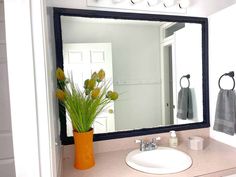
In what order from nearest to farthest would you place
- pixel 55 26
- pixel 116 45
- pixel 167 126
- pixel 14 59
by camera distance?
1. pixel 14 59
2. pixel 55 26
3. pixel 116 45
4. pixel 167 126

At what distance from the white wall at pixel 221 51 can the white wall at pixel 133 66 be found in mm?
448

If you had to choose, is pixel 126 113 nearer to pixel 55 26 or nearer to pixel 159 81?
pixel 159 81

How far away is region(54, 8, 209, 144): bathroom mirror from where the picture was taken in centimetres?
135

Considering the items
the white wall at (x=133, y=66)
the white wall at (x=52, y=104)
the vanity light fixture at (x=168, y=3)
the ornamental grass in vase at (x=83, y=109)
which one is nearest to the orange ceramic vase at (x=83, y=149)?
the ornamental grass in vase at (x=83, y=109)

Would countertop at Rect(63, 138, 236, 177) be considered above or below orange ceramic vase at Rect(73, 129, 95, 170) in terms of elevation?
below

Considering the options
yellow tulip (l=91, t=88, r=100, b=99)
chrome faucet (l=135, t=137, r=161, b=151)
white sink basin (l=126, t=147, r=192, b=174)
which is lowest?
white sink basin (l=126, t=147, r=192, b=174)

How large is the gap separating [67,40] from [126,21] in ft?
1.44

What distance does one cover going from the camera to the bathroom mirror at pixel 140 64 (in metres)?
1.35

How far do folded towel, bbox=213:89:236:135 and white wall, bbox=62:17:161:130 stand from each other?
0.43 meters

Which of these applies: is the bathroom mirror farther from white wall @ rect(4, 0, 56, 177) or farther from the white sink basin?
white wall @ rect(4, 0, 56, 177)

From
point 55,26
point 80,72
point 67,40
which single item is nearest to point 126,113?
point 80,72

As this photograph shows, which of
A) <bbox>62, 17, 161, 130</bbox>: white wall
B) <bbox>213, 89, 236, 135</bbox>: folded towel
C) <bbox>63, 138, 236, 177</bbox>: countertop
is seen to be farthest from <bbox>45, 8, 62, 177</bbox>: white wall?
<bbox>213, 89, 236, 135</bbox>: folded towel

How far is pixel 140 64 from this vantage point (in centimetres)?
150

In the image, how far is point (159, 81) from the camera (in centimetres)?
155
